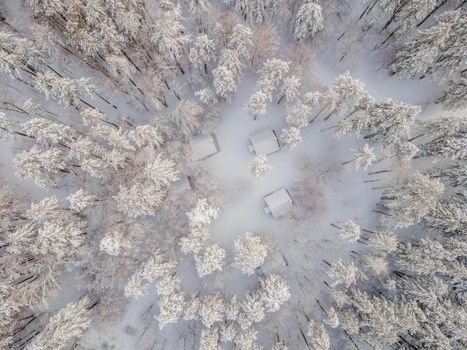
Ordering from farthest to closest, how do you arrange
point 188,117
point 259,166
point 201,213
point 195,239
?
point 188,117 < point 259,166 < point 201,213 < point 195,239

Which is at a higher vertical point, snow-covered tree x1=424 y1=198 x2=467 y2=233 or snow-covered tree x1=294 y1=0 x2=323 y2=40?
snow-covered tree x1=294 y1=0 x2=323 y2=40

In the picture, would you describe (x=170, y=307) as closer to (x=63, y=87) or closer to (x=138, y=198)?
(x=138, y=198)

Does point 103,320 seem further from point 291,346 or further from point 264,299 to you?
point 291,346

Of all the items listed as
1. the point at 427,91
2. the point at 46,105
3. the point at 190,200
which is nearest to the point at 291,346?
the point at 190,200

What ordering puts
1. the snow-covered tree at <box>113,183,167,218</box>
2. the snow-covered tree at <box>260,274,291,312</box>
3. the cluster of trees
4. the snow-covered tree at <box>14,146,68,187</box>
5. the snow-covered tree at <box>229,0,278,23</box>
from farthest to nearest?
the snow-covered tree at <box>229,0,278,23</box> < the snow-covered tree at <box>260,274,291,312</box> < the snow-covered tree at <box>113,183,167,218</box> < the cluster of trees < the snow-covered tree at <box>14,146,68,187</box>

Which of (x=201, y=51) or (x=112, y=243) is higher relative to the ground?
(x=201, y=51)

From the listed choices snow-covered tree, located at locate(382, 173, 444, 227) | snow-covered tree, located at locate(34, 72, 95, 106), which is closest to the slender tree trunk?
snow-covered tree, located at locate(382, 173, 444, 227)

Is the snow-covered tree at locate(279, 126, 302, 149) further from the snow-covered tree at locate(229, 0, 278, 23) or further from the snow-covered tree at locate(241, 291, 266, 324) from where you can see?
the snow-covered tree at locate(241, 291, 266, 324)

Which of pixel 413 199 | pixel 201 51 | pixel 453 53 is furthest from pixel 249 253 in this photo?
pixel 453 53
